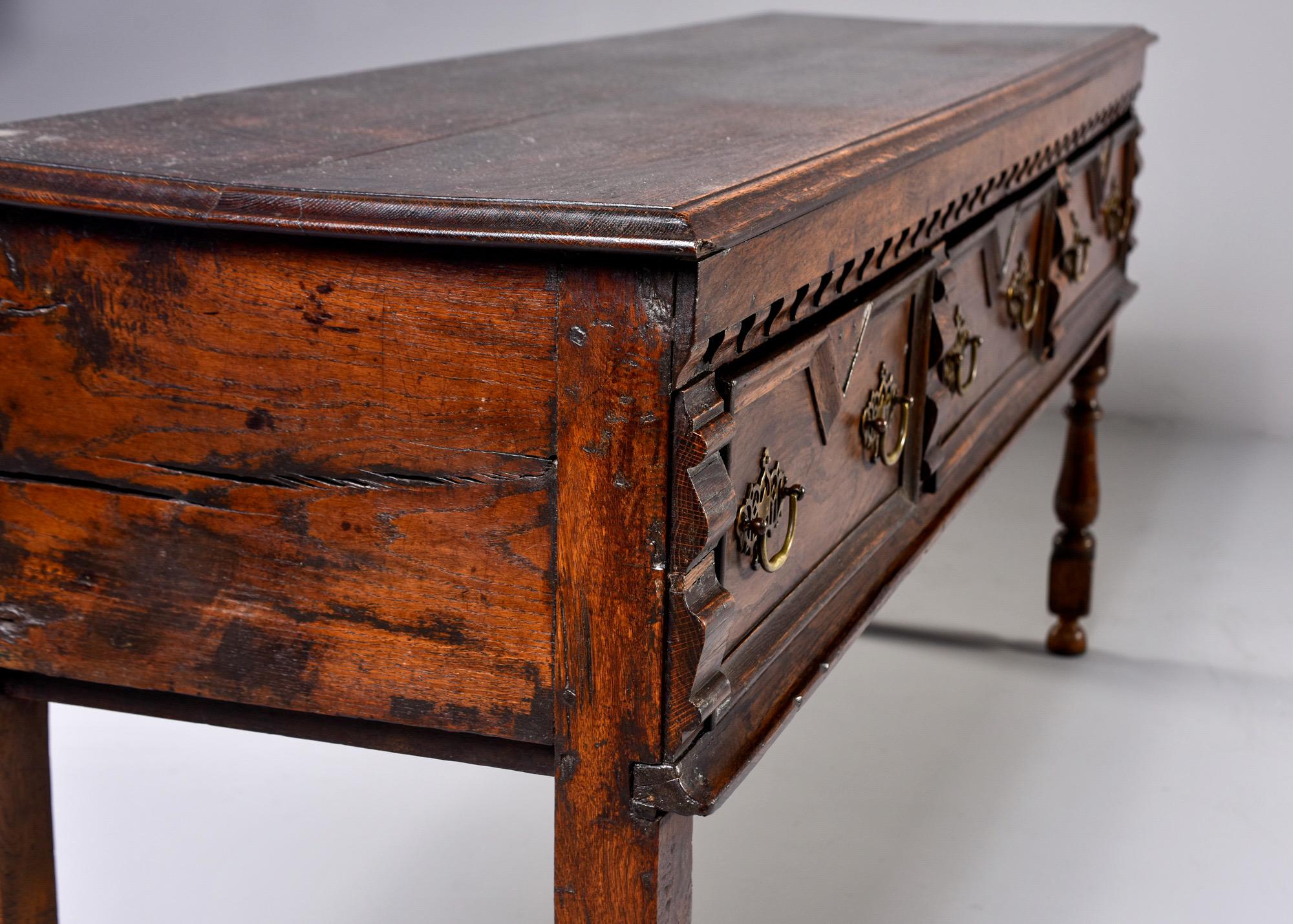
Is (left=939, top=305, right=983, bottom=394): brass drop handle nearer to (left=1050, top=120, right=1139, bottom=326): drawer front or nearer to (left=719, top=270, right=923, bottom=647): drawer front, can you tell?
(left=719, top=270, right=923, bottom=647): drawer front

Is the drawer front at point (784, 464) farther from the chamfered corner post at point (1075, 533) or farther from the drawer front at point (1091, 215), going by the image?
the chamfered corner post at point (1075, 533)

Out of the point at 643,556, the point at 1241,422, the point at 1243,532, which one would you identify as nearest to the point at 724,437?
the point at 643,556

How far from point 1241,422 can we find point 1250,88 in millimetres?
999

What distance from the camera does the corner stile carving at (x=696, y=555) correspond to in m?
1.09

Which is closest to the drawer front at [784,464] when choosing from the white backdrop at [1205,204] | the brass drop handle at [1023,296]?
the brass drop handle at [1023,296]

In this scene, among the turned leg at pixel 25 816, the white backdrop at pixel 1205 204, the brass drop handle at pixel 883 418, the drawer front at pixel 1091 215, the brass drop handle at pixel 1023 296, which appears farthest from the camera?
the white backdrop at pixel 1205 204

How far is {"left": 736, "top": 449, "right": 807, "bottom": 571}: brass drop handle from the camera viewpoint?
4.09 ft

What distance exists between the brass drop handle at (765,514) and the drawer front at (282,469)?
0.18m

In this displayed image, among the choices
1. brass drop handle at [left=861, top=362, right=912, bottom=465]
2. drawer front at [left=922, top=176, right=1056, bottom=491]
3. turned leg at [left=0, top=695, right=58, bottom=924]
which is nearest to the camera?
turned leg at [left=0, top=695, right=58, bottom=924]

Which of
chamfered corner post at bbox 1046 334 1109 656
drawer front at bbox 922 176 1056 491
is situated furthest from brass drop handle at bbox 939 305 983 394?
chamfered corner post at bbox 1046 334 1109 656

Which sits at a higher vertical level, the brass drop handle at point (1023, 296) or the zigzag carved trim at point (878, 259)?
the zigzag carved trim at point (878, 259)

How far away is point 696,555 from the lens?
1110 millimetres

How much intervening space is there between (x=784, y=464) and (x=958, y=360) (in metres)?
0.57

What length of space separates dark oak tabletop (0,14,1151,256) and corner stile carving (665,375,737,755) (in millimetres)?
134
